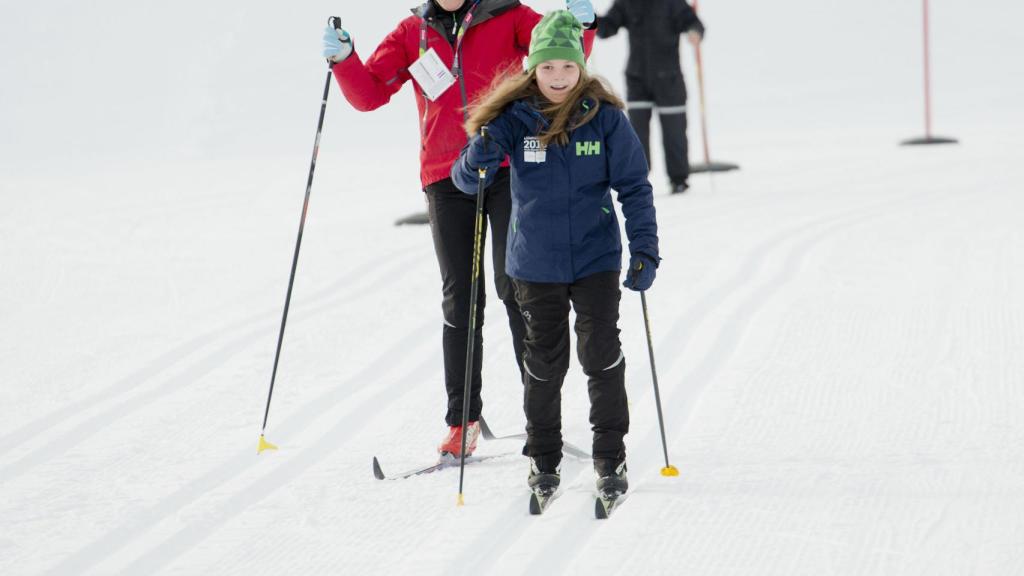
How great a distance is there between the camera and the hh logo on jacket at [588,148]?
307cm

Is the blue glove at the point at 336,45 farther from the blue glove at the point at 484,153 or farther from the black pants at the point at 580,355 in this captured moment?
the black pants at the point at 580,355

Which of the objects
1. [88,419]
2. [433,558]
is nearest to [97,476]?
[88,419]

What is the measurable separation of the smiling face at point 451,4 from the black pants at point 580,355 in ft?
2.88

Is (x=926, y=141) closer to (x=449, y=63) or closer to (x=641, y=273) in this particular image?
(x=449, y=63)

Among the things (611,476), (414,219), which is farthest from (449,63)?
(414,219)

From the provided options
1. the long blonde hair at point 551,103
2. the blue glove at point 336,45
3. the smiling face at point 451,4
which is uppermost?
the smiling face at point 451,4

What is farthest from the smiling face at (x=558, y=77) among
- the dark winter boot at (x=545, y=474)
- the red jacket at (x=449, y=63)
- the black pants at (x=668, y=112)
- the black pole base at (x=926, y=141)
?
the black pole base at (x=926, y=141)

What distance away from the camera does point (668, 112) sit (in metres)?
8.89

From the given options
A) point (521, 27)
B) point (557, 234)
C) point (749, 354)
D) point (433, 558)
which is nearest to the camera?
point (433, 558)

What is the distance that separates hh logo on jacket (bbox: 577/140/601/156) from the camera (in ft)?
10.1

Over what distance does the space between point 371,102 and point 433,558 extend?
1.46 metres

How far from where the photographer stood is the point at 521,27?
3.57m

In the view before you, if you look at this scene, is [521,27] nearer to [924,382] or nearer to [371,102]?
[371,102]

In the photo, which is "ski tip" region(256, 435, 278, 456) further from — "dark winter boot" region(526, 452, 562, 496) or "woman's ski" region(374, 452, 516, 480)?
"dark winter boot" region(526, 452, 562, 496)
